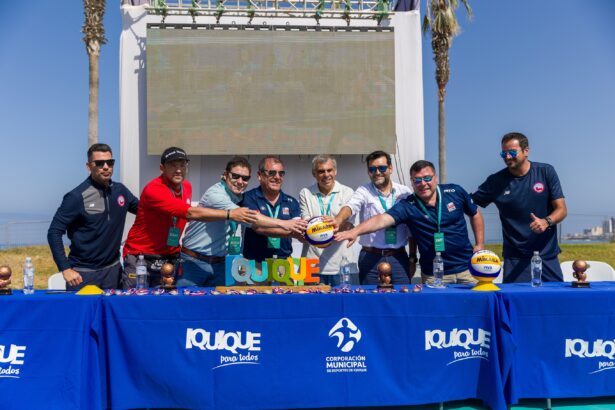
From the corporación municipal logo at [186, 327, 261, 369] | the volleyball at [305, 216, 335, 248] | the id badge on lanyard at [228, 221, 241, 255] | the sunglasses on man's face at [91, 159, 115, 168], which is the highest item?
the sunglasses on man's face at [91, 159, 115, 168]

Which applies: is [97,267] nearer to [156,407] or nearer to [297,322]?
[156,407]

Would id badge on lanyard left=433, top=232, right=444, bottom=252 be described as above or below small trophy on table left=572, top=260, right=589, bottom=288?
above

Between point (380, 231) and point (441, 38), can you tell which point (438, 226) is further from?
point (441, 38)

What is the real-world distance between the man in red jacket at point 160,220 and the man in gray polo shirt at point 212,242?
150mm

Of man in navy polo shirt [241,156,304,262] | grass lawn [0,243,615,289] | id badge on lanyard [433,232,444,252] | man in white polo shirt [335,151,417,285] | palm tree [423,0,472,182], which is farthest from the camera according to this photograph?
palm tree [423,0,472,182]

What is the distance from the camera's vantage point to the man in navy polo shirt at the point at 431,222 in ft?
14.5

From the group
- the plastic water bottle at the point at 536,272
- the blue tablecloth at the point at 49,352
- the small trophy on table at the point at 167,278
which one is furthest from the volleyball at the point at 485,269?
the blue tablecloth at the point at 49,352

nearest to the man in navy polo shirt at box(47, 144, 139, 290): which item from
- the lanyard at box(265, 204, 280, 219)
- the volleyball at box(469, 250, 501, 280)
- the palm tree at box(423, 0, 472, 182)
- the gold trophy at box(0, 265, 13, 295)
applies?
the gold trophy at box(0, 265, 13, 295)

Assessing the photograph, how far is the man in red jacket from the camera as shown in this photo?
4.40 meters

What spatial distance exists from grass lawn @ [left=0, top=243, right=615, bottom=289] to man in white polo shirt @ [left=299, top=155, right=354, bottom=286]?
10.3 metres

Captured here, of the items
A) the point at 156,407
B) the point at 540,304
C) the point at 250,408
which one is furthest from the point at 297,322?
the point at 540,304

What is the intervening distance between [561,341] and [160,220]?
342 centimetres

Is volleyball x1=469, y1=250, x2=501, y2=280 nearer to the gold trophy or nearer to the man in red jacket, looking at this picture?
the man in red jacket

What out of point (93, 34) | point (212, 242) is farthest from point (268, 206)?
point (93, 34)
